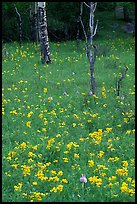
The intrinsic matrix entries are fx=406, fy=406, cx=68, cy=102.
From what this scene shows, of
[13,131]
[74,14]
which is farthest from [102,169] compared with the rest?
[74,14]

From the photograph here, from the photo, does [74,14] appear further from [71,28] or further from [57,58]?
[57,58]

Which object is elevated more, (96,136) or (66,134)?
(96,136)

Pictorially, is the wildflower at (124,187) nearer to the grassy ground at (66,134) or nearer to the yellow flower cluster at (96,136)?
the grassy ground at (66,134)

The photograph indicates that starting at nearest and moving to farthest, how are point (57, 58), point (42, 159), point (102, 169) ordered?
1. point (102, 169)
2. point (42, 159)
3. point (57, 58)

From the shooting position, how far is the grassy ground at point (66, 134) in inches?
282

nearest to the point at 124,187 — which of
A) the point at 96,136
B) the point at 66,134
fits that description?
the point at 96,136

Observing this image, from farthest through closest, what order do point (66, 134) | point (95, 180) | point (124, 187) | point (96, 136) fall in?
point (66, 134) < point (96, 136) < point (95, 180) < point (124, 187)

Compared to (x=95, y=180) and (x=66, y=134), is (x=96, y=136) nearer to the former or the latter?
(x=66, y=134)

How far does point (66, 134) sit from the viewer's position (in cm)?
989

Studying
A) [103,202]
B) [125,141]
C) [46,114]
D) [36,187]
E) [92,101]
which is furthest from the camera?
[92,101]

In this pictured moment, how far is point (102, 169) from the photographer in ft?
25.8

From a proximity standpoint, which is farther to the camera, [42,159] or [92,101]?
[92,101]

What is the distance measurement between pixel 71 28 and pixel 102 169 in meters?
23.8

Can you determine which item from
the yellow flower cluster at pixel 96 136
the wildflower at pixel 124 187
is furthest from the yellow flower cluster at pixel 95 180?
the yellow flower cluster at pixel 96 136
